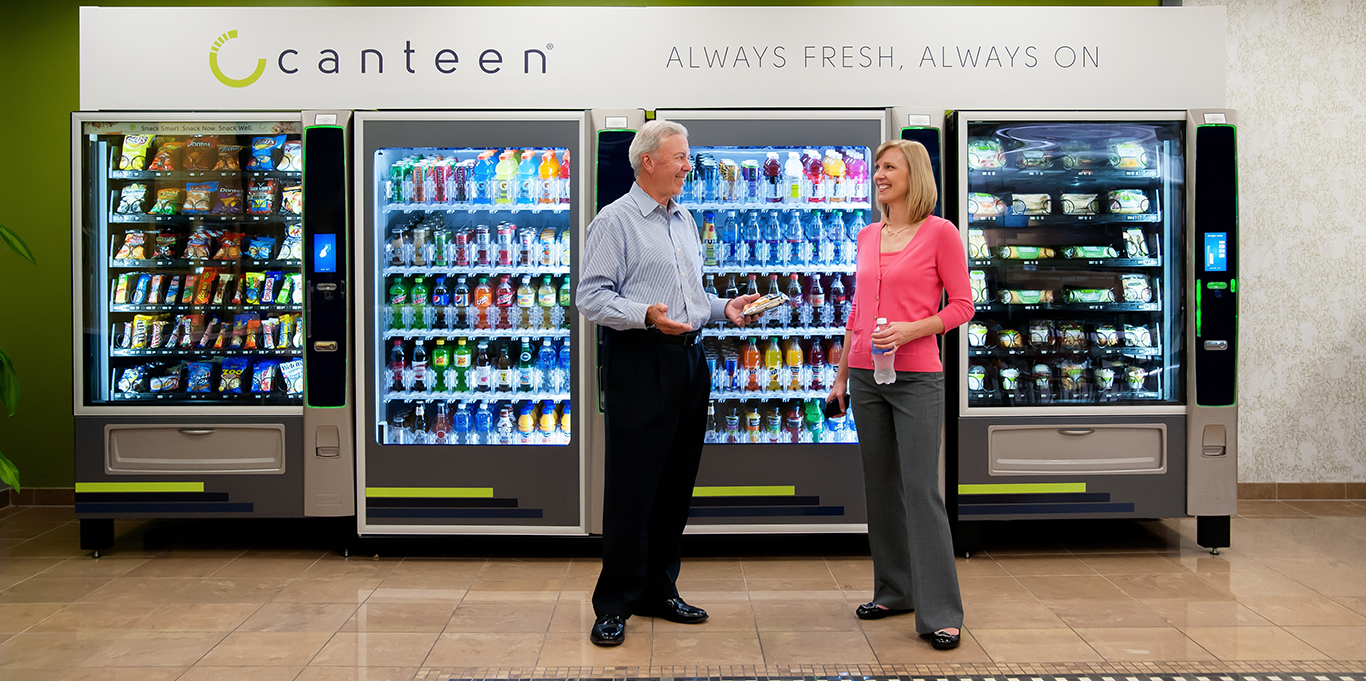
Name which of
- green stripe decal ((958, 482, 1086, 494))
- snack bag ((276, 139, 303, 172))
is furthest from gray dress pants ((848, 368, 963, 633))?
snack bag ((276, 139, 303, 172))

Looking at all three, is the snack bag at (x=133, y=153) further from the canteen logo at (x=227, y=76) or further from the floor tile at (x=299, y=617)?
the floor tile at (x=299, y=617)

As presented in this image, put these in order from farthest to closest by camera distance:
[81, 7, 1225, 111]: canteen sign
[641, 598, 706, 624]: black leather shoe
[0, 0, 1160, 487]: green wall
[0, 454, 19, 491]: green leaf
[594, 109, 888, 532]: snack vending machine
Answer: [0, 0, 1160, 487]: green wall → [81, 7, 1225, 111]: canteen sign → [594, 109, 888, 532]: snack vending machine → [641, 598, 706, 624]: black leather shoe → [0, 454, 19, 491]: green leaf

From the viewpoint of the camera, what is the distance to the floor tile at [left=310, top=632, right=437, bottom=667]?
9.04ft

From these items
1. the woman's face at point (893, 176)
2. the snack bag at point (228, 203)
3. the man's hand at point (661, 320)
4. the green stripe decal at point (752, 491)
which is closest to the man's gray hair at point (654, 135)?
the man's hand at point (661, 320)

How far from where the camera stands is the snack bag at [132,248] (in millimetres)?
4082

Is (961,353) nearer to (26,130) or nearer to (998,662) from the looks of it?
(998,662)

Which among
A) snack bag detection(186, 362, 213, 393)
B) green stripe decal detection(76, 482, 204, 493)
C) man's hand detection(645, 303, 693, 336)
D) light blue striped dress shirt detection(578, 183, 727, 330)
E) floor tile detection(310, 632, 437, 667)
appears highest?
light blue striped dress shirt detection(578, 183, 727, 330)

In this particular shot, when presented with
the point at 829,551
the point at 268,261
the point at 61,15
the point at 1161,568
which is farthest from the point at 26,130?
the point at 1161,568

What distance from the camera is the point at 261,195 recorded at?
408 cm

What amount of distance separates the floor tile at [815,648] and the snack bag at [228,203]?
3.01 meters

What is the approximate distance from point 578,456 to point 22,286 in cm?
345

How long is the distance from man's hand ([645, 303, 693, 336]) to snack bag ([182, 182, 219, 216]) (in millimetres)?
2543

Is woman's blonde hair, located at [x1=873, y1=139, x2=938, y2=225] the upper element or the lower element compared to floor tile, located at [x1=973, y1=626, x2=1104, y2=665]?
upper

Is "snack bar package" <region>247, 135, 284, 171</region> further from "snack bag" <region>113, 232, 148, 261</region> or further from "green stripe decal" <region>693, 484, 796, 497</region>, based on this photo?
"green stripe decal" <region>693, 484, 796, 497</region>
